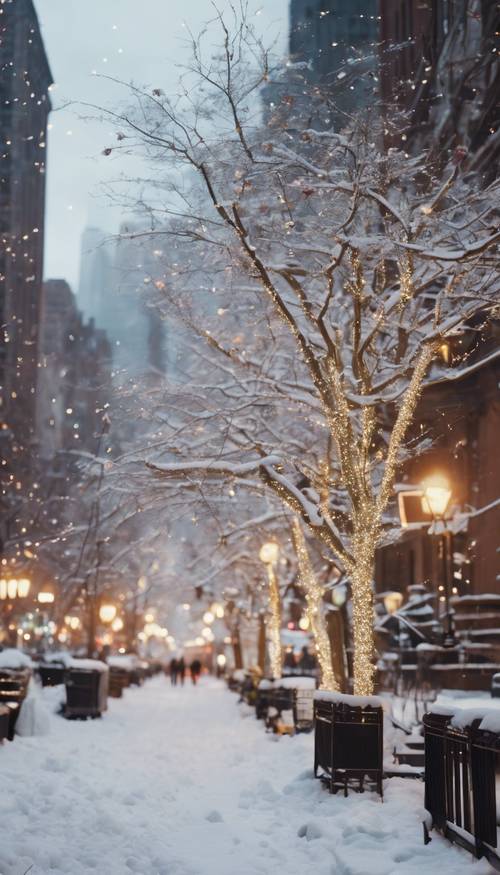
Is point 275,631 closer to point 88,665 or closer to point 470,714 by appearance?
point 88,665

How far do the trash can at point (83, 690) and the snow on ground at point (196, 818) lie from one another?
7702 millimetres

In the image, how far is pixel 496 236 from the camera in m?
11.5

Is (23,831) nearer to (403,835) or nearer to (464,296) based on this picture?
(403,835)

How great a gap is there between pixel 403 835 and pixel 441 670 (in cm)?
1282

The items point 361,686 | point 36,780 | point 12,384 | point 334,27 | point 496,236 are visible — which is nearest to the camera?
point 496,236

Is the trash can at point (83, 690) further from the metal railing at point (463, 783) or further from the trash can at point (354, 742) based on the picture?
the metal railing at point (463, 783)

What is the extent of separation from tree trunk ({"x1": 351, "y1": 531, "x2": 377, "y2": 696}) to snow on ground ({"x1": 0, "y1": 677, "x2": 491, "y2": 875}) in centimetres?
144

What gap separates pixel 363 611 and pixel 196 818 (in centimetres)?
354

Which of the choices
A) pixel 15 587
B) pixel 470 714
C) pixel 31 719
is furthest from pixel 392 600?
pixel 470 714

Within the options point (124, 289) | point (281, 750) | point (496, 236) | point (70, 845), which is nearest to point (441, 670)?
point (281, 750)

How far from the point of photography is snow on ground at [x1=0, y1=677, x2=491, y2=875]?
8266 mm

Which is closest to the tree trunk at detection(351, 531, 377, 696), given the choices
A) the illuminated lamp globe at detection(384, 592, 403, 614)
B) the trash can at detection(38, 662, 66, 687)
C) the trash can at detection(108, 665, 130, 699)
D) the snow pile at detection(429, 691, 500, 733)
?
the snow pile at detection(429, 691, 500, 733)

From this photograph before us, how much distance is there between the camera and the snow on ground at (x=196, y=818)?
8.27 m

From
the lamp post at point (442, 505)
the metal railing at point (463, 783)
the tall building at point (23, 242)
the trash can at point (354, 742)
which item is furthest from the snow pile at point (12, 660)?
the tall building at point (23, 242)
